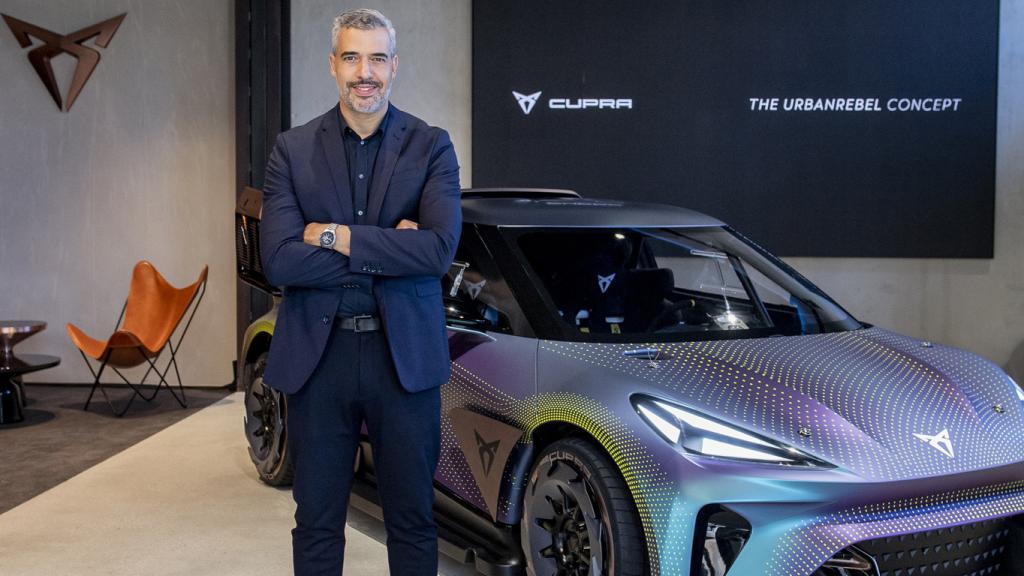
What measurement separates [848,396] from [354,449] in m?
1.29

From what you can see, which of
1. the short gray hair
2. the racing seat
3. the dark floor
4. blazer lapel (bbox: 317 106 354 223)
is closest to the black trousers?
blazer lapel (bbox: 317 106 354 223)

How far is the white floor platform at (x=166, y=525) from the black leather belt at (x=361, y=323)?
124cm

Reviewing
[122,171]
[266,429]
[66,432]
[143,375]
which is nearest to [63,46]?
[122,171]

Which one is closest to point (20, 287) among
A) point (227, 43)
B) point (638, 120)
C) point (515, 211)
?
point (227, 43)

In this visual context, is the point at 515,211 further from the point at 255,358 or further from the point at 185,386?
the point at 185,386

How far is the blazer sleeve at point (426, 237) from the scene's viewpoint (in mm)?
2504

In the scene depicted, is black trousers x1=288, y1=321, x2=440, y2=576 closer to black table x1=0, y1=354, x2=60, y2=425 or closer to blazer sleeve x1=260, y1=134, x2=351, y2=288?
blazer sleeve x1=260, y1=134, x2=351, y2=288

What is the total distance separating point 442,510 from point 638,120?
13.3 ft

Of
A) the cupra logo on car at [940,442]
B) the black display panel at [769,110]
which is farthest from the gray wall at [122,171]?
the cupra logo on car at [940,442]

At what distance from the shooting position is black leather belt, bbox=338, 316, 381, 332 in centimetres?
254

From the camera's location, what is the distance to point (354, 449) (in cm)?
262

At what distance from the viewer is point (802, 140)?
686 cm

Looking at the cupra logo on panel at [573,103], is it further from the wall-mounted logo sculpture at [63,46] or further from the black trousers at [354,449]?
the black trousers at [354,449]

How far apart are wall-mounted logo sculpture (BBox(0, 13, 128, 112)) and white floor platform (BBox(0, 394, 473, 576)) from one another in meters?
3.13
